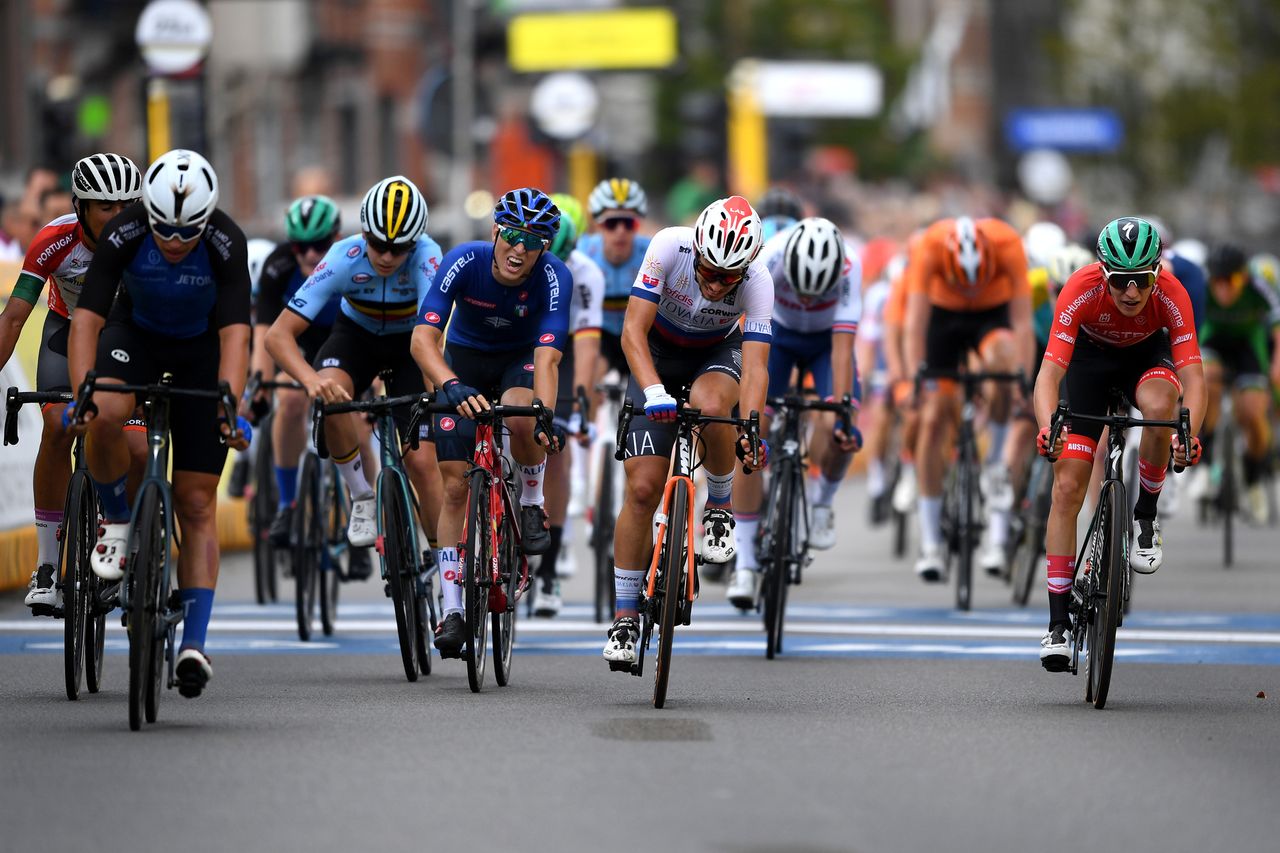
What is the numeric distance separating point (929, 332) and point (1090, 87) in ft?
205

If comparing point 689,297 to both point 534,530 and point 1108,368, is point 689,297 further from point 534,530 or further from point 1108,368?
point 1108,368

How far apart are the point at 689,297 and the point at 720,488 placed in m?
0.82

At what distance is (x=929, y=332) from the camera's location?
15.7m

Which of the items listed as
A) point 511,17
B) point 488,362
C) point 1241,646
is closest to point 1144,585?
point 1241,646

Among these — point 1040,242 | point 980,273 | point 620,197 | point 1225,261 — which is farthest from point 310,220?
point 1225,261

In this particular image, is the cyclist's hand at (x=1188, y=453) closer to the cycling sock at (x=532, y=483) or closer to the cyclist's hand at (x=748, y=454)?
the cyclist's hand at (x=748, y=454)

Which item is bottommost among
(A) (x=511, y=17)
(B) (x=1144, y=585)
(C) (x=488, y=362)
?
(B) (x=1144, y=585)

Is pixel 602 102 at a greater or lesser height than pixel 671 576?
greater

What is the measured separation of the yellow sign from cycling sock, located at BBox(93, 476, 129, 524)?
34.3 m

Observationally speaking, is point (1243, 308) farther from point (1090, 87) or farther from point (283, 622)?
point (1090, 87)

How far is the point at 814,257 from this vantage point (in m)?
13.0

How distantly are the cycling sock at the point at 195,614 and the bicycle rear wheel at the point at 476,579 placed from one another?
1063 millimetres

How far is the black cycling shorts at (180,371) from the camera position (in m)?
9.88

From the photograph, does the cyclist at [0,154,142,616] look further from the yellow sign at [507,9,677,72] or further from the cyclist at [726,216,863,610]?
the yellow sign at [507,9,677,72]
